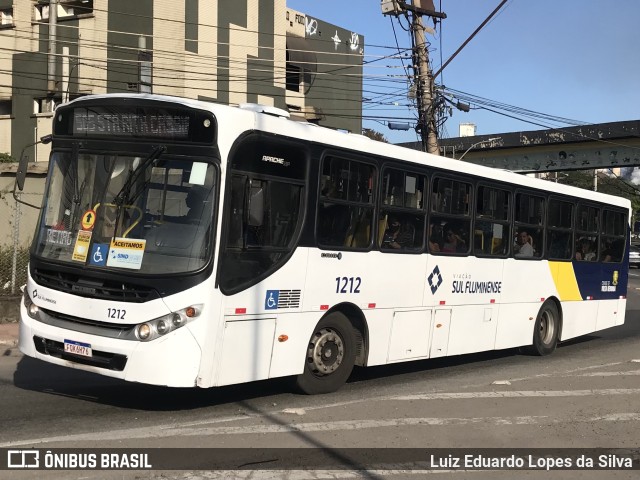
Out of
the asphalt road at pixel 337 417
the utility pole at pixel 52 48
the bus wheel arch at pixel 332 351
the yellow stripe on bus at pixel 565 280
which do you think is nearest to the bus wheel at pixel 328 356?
the bus wheel arch at pixel 332 351

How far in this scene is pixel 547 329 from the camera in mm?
13758

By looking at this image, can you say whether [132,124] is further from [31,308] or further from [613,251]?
[613,251]

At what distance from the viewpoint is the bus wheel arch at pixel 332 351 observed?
8.73 meters

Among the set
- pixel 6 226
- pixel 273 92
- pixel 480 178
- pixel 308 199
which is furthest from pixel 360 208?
pixel 273 92

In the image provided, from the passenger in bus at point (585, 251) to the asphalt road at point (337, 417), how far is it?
3630 millimetres

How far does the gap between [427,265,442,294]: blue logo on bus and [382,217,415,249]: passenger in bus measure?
65cm

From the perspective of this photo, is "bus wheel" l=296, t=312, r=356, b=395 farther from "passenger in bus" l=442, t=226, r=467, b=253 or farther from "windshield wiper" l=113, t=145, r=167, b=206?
"windshield wiper" l=113, t=145, r=167, b=206

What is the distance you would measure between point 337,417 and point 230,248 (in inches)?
79.4

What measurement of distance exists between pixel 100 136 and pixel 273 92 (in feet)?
111

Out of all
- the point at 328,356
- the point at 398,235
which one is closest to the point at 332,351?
the point at 328,356

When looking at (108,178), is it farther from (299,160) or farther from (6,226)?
(6,226)

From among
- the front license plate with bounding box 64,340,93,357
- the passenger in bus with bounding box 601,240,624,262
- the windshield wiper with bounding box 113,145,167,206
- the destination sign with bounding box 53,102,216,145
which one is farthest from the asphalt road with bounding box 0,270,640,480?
the passenger in bus with bounding box 601,240,624,262

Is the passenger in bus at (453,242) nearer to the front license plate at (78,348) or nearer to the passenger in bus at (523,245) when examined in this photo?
the passenger in bus at (523,245)

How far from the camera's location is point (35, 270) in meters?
7.91
